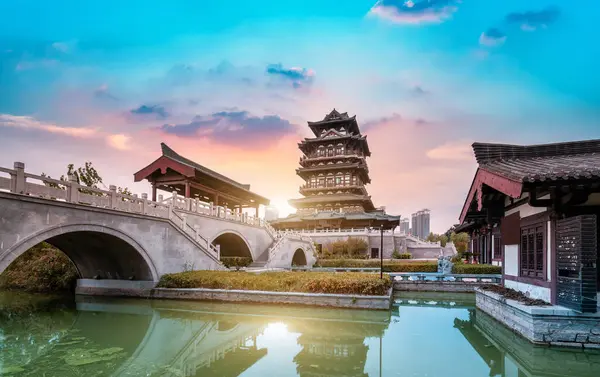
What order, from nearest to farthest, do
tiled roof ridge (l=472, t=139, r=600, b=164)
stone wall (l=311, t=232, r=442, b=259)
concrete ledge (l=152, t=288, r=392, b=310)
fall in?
tiled roof ridge (l=472, t=139, r=600, b=164) < concrete ledge (l=152, t=288, r=392, b=310) < stone wall (l=311, t=232, r=442, b=259)

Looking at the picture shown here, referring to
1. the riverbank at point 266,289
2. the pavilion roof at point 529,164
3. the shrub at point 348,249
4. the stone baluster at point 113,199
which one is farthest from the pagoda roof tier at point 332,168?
the pavilion roof at point 529,164

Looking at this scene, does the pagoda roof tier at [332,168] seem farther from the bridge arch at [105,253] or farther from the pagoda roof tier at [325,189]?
the bridge arch at [105,253]

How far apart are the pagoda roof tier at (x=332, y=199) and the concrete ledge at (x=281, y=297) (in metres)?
29.4

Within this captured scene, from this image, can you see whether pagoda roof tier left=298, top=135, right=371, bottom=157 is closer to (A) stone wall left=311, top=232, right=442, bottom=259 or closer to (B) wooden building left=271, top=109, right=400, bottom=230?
(B) wooden building left=271, top=109, right=400, bottom=230

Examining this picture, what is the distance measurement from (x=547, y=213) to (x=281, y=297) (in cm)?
894

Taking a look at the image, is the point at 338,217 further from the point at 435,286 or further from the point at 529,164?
the point at 529,164

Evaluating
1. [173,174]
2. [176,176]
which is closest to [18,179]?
[176,176]

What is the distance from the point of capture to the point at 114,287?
645 inches

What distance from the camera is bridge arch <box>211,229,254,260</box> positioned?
A: 2359 cm

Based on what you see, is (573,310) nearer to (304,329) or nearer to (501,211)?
(501,211)

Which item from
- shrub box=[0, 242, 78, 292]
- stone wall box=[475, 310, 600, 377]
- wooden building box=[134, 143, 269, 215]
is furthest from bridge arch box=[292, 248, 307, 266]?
Answer: stone wall box=[475, 310, 600, 377]

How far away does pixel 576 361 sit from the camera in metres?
7.21

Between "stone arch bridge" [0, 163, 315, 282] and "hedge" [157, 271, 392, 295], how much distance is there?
52.7 inches

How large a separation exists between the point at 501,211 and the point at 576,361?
5.56 meters
